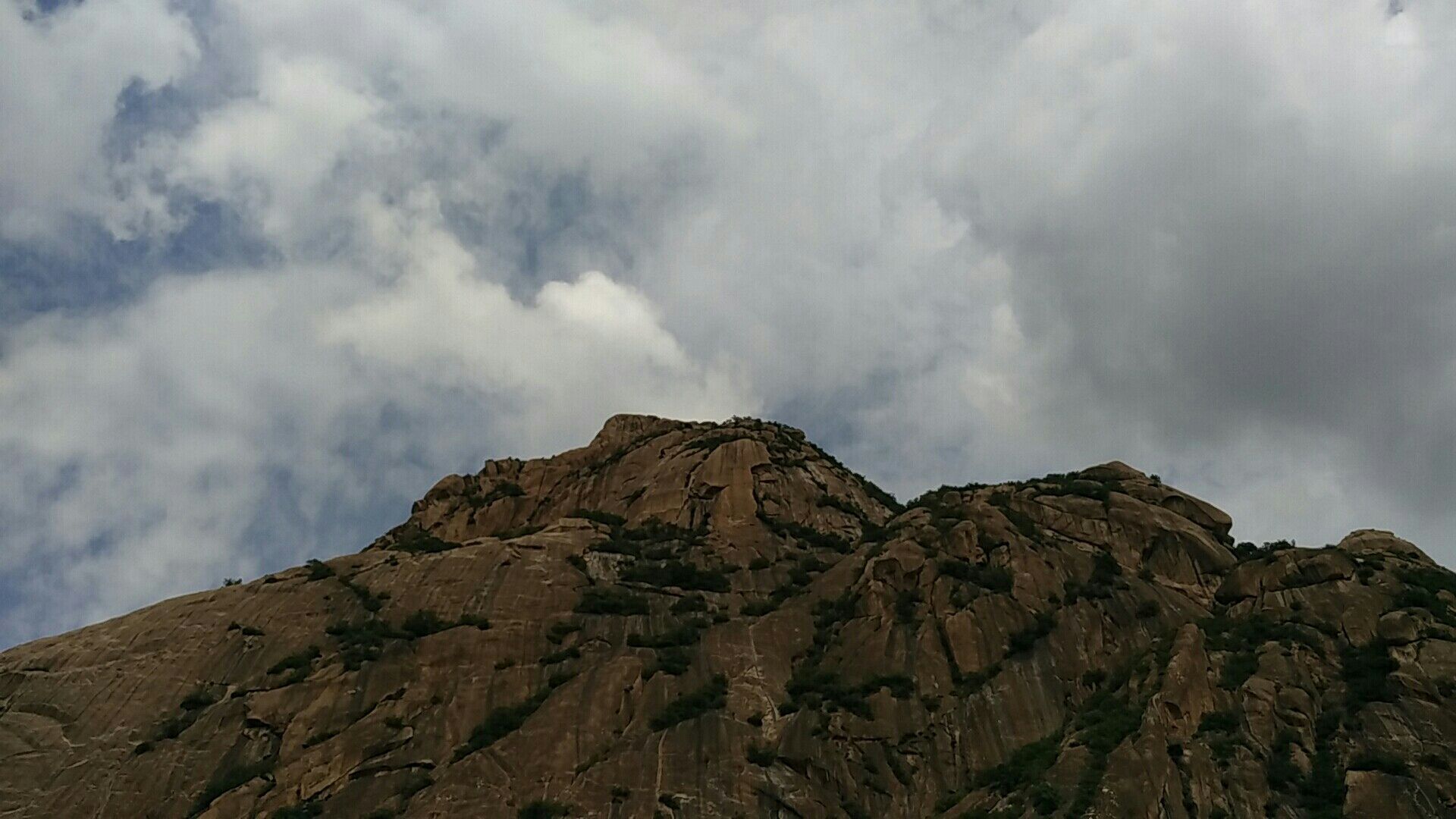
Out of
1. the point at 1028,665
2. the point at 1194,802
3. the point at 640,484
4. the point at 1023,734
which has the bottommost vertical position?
the point at 1194,802

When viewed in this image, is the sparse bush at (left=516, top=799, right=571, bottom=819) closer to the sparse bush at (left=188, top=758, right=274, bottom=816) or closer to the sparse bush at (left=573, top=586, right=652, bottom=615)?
the sparse bush at (left=188, top=758, right=274, bottom=816)

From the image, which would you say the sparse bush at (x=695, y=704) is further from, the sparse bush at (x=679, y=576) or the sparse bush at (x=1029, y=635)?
→ the sparse bush at (x=1029, y=635)

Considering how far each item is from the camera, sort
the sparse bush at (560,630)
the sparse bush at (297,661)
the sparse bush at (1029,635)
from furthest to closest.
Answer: the sparse bush at (560,630) → the sparse bush at (1029,635) → the sparse bush at (297,661)

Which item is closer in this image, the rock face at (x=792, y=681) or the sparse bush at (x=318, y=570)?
the rock face at (x=792, y=681)

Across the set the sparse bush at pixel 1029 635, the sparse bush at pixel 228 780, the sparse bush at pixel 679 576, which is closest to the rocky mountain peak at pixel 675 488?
the sparse bush at pixel 679 576

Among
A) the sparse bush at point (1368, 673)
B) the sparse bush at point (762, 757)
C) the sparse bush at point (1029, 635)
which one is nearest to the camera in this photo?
the sparse bush at point (1368, 673)

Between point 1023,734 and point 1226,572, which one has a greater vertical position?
point 1226,572

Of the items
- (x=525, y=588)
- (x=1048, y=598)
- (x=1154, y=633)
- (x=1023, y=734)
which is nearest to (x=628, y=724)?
(x=525, y=588)

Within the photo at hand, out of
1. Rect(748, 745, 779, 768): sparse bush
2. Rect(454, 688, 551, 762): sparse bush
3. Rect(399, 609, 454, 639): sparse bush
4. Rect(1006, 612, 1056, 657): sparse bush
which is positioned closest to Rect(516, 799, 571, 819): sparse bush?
Rect(454, 688, 551, 762): sparse bush

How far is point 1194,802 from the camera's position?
43.8 metres

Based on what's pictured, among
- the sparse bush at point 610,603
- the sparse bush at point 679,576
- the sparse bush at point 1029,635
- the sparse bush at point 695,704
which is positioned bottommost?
the sparse bush at point 695,704

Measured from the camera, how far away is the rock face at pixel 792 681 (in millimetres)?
47344

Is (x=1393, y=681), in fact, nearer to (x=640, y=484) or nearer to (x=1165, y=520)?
(x=1165, y=520)

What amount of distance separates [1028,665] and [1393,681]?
1695cm
